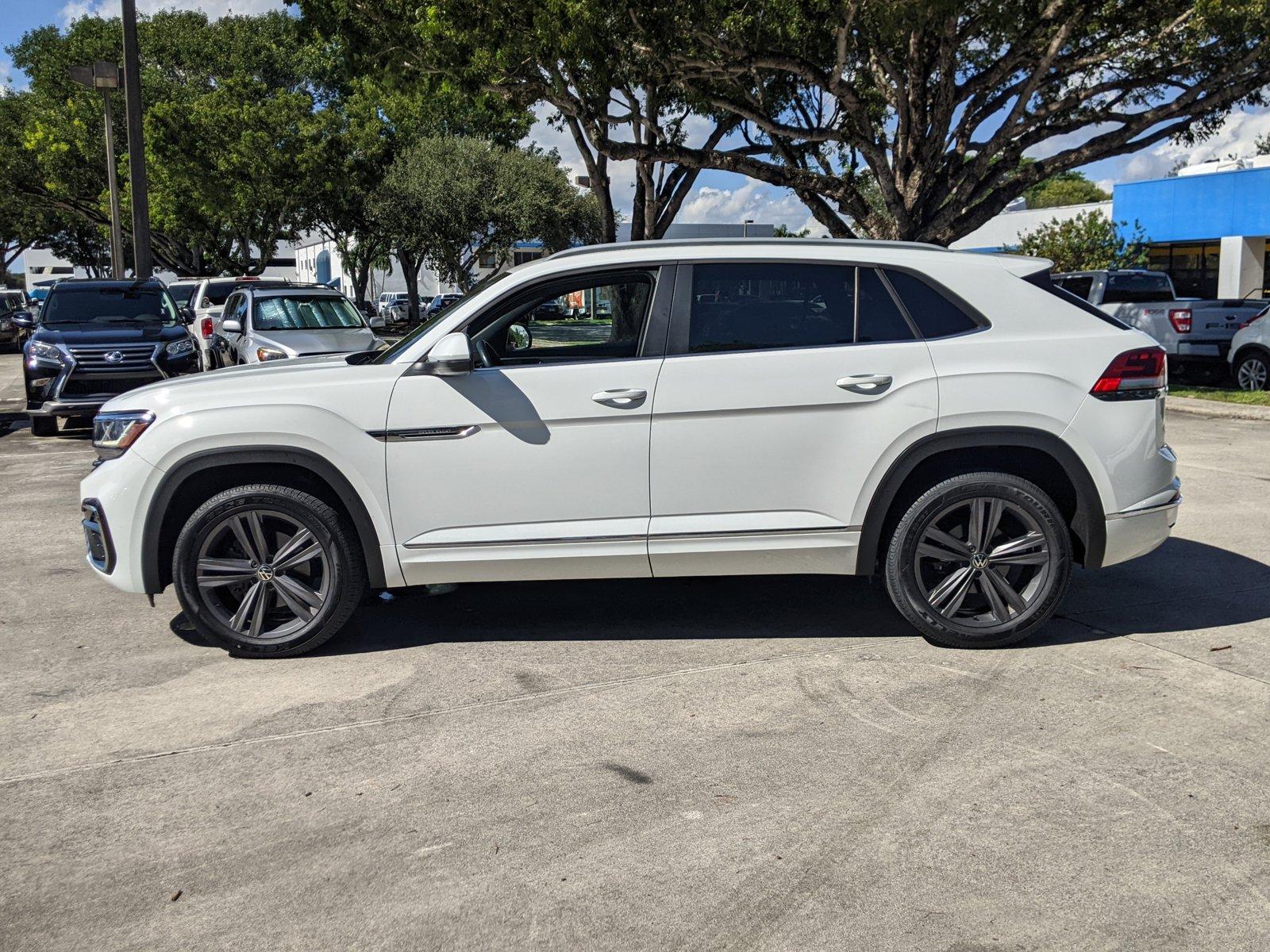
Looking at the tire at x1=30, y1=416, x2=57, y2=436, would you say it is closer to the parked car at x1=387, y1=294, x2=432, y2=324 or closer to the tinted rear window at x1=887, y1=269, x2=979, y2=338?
the tinted rear window at x1=887, y1=269, x2=979, y2=338

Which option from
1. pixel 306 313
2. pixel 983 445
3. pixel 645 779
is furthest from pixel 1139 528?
pixel 306 313

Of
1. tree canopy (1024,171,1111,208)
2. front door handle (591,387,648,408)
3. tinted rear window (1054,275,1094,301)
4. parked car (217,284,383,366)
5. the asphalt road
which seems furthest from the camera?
tree canopy (1024,171,1111,208)

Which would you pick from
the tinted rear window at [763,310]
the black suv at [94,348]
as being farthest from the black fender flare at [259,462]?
the black suv at [94,348]

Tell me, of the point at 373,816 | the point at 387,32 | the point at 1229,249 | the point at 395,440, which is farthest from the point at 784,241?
the point at 1229,249

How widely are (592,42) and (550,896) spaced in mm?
15318

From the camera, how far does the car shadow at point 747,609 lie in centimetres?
575

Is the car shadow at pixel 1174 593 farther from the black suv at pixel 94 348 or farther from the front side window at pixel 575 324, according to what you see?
the black suv at pixel 94 348

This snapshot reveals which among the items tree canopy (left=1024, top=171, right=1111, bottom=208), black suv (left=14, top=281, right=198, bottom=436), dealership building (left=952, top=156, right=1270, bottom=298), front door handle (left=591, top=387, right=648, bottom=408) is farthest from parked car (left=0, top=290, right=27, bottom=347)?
tree canopy (left=1024, top=171, right=1111, bottom=208)

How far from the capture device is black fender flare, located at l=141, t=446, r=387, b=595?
5.25 meters

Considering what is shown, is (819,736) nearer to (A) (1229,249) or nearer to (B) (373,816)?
(B) (373,816)

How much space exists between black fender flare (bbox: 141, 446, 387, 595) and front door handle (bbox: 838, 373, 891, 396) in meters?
2.21

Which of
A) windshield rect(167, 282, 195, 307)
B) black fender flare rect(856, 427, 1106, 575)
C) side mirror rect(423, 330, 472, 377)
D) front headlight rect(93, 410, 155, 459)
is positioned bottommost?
black fender flare rect(856, 427, 1106, 575)

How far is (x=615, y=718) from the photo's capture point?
15.1 ft

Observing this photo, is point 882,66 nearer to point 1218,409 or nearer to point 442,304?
point 1218,409
